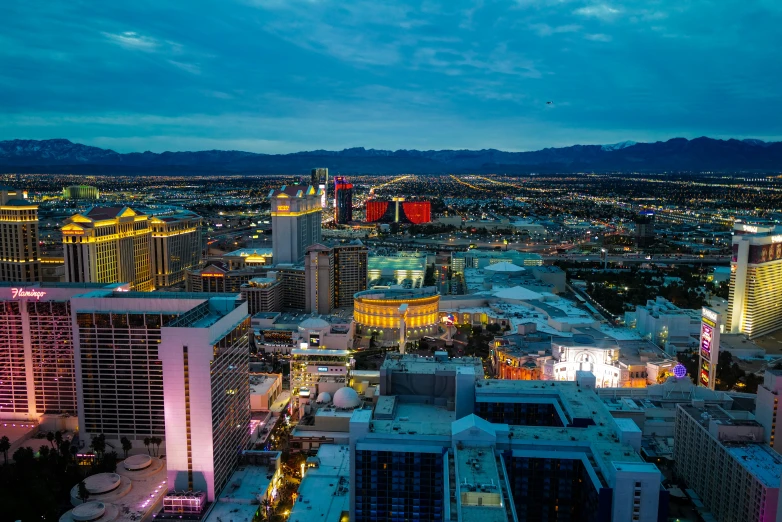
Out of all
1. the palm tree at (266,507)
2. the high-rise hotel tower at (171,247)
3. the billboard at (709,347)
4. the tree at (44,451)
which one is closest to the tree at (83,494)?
the tree at (44,451)

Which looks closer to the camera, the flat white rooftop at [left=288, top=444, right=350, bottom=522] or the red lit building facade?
the flat white rooftop at [left=288, top=444, right=350, bottom=522]

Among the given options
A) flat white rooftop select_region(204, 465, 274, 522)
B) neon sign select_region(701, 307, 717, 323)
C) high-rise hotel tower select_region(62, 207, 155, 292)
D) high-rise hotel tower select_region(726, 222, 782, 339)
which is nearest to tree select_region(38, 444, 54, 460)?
flat white rooftop select_region(204, 465, 274, 522)

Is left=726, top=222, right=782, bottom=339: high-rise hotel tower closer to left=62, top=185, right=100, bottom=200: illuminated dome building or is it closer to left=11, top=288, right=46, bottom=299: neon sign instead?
left=11, top=288, right=46, bottom=299: neon sign

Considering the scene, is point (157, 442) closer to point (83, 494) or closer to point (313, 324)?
point (83, 494)

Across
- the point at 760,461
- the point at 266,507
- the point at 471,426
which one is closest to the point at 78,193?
the point at 266,507

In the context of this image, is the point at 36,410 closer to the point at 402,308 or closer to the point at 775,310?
the point at 402,308

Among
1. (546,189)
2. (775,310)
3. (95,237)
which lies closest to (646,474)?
(775,310)
